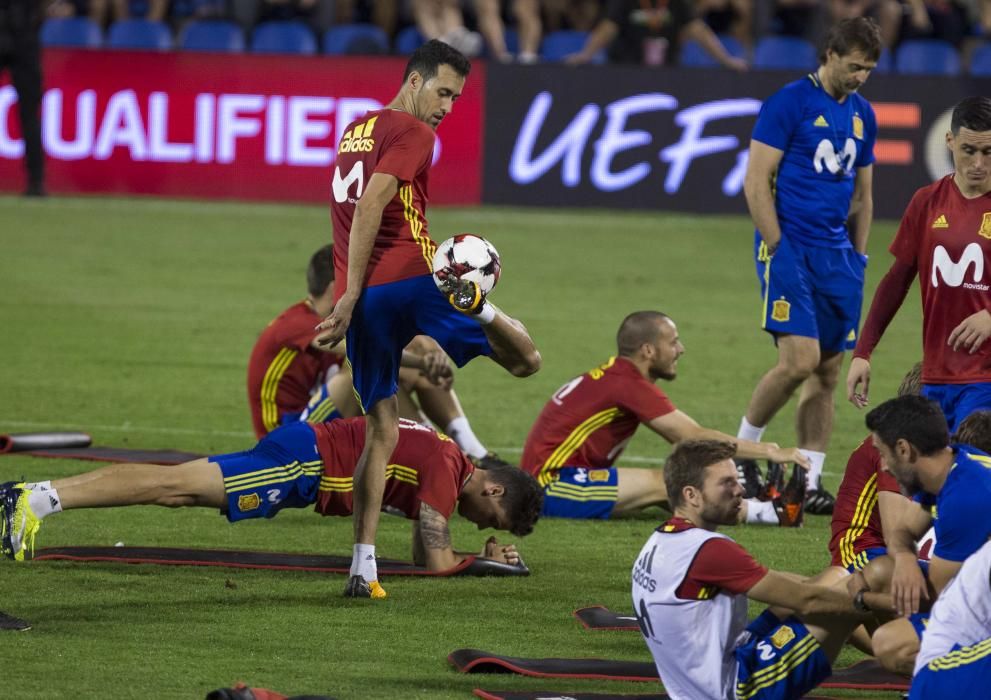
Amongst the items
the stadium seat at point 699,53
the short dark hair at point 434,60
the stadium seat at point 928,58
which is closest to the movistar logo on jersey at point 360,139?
the short dark hair at point 434,60

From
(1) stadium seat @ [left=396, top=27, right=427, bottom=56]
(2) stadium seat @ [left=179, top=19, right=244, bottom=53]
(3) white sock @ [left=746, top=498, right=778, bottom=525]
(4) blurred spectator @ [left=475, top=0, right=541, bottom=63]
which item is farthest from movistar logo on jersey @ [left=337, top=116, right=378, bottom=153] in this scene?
(2) stadium seat @ [left=179, top=19, right=244, bottom=53]

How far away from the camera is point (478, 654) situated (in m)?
6.09

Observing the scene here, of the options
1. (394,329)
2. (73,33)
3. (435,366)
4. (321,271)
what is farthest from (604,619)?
(73,33)

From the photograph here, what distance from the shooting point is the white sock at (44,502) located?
→ 6.83 m

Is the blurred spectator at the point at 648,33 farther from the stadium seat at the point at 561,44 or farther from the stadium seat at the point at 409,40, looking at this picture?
the stadium seat at the point at 409,40

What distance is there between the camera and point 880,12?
2169cm

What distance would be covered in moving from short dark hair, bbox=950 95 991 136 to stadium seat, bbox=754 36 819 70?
48.0 ft

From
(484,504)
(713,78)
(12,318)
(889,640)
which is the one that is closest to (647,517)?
(484,504)

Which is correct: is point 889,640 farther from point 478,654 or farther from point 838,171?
point 838,171

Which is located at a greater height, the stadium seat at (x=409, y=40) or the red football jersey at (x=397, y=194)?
the stadium seat at (x=409, y=40)

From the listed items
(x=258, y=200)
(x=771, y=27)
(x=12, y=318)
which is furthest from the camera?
(x=771, y=27)

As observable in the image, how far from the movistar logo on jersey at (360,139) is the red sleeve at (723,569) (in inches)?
102

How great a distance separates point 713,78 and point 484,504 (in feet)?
40.2

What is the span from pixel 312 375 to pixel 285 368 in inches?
6.4
